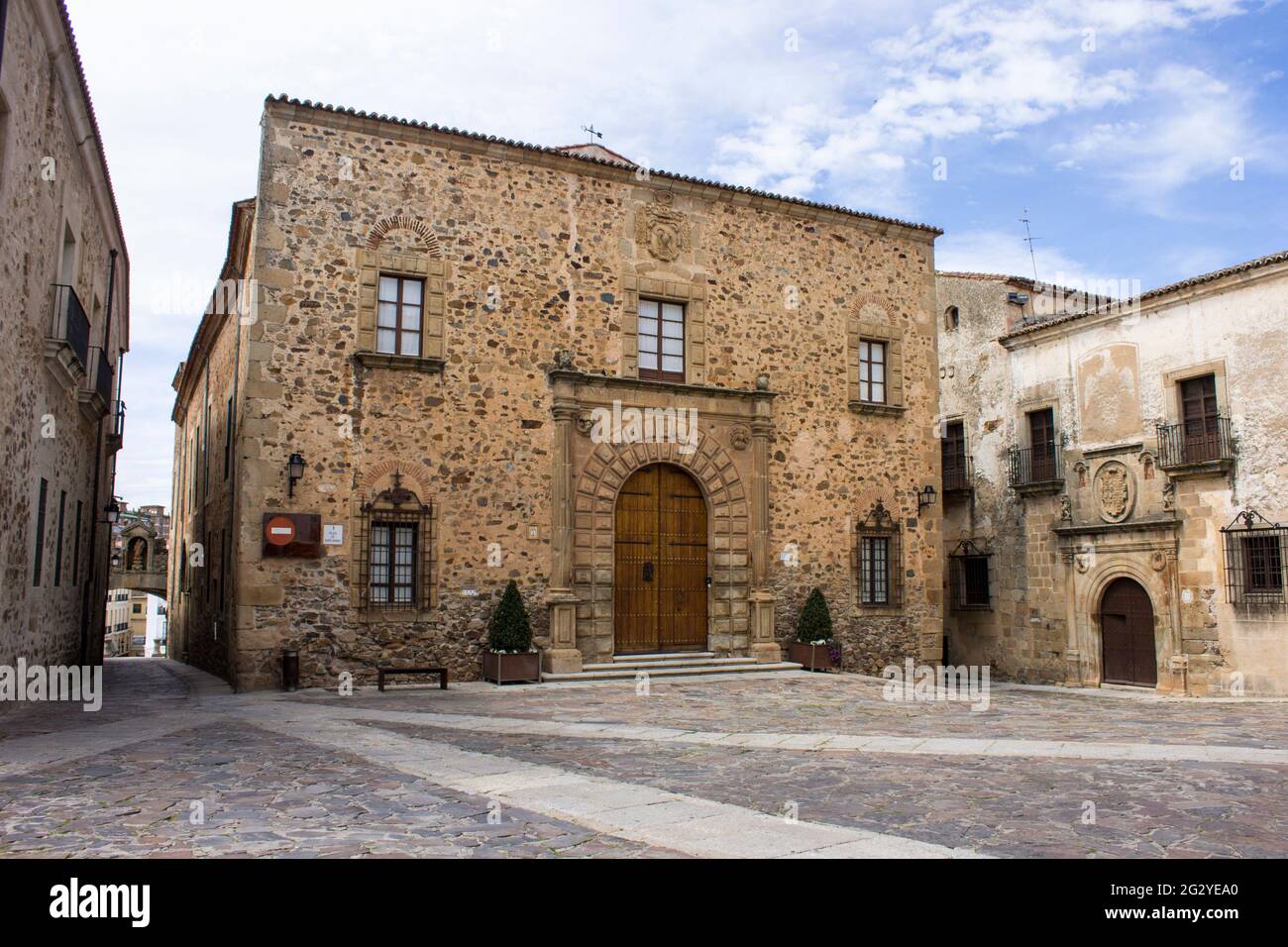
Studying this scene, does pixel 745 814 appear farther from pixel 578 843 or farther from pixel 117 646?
pixel 117 646

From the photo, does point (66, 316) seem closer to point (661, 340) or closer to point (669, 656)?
point (661, 340)

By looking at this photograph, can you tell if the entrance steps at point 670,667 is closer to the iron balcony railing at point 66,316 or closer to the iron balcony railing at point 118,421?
the iron balcony railing at point 66,316

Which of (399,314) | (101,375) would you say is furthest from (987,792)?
(101,375)

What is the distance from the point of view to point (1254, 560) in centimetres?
1709

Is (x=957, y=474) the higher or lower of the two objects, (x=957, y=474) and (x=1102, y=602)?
the higher

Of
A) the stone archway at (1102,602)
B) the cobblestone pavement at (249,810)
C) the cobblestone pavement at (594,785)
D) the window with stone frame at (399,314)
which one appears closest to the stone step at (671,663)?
the cobblestone pavement at (594,785)

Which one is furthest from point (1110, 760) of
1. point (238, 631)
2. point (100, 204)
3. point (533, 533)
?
point (100, 204)

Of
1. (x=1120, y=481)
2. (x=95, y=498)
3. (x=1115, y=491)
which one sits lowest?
(x=95, y=498)

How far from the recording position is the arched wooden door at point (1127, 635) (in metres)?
19.2

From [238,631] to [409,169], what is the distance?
698 cm

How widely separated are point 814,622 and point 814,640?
0.96 ft

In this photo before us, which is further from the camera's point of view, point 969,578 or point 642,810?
point 969,578

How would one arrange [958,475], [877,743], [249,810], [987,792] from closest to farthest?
[249,810], [987,792], [877,743], [958,475]

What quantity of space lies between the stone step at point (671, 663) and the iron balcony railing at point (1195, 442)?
935 cm
